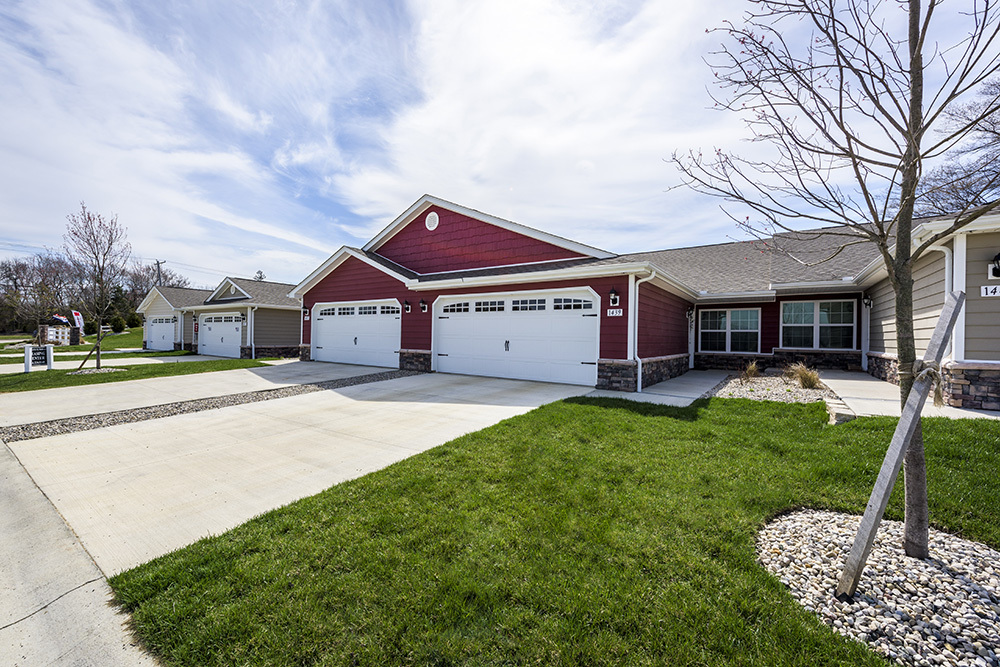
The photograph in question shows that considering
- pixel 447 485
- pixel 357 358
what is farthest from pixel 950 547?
pixel 357 358

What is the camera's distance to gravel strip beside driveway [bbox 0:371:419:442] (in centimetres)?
590

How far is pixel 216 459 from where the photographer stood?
475cm

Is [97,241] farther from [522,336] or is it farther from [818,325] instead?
[818,325]

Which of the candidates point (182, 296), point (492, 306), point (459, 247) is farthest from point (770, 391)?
point (182, 296)

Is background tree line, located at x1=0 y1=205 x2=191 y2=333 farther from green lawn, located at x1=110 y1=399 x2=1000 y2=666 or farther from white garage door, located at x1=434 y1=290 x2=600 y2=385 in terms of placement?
green lawn, located at x1=110 y1=399 x2=1000 y2=666

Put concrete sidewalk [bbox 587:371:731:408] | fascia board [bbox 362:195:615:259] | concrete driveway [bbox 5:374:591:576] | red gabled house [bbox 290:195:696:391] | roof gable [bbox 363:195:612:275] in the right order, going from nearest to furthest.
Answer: concrete driveway [bbox 5:374:591:576], concrete sidewalk [bbox 587:371:731:408], red gabled house [bbox 290:195:696:391], fascia board [bbox 362:195:615:259], roof gable [bbox 363:195:612:275]

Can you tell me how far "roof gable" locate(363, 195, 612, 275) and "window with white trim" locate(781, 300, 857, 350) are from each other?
7260mm

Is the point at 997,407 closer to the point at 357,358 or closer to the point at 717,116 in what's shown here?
the point at 717,116

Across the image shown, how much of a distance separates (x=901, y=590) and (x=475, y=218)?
12400mm

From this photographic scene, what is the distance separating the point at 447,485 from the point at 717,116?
13.5 feet

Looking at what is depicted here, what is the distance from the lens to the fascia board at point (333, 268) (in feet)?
43.8

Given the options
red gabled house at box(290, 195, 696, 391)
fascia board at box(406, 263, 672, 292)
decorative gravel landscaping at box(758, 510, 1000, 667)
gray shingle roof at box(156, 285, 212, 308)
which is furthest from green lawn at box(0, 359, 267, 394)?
decorative gravel landscaping at box(758, 510, 1000, 667)

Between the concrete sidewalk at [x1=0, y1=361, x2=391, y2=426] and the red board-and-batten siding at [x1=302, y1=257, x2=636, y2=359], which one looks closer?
the concrete sidewalk at [x1=0, y1=361, x2=391, y2=426]

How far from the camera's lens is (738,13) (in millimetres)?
2814
